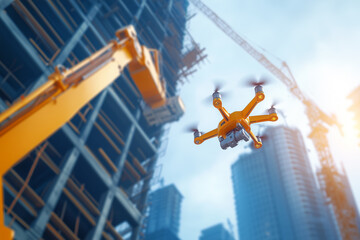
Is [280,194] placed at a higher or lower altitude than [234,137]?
lower

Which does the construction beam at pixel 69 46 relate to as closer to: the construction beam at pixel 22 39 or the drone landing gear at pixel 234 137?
the construction beam at pixel 22 39

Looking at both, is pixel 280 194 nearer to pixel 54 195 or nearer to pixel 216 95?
pixel 54 195

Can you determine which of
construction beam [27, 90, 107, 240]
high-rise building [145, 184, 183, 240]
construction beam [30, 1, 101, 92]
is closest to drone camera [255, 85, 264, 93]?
construction beam [27, 90, 107, 240]

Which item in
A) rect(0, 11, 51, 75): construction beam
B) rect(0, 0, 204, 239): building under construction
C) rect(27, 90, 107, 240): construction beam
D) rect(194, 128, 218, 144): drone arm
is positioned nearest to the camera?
rect(194, 128, 218, 144): drone arm

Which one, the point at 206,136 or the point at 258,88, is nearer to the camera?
the point at 258,88

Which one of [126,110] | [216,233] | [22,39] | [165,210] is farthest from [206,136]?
[216,233]

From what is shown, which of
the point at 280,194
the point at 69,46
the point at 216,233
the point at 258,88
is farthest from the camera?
the point at 216,233

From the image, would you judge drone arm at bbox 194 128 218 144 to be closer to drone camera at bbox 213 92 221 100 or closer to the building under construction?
drone camera at bbox 213 92 221 100

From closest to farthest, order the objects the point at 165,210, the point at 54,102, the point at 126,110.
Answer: the point at 54,102
the point at 126,110
the point at 165,210
